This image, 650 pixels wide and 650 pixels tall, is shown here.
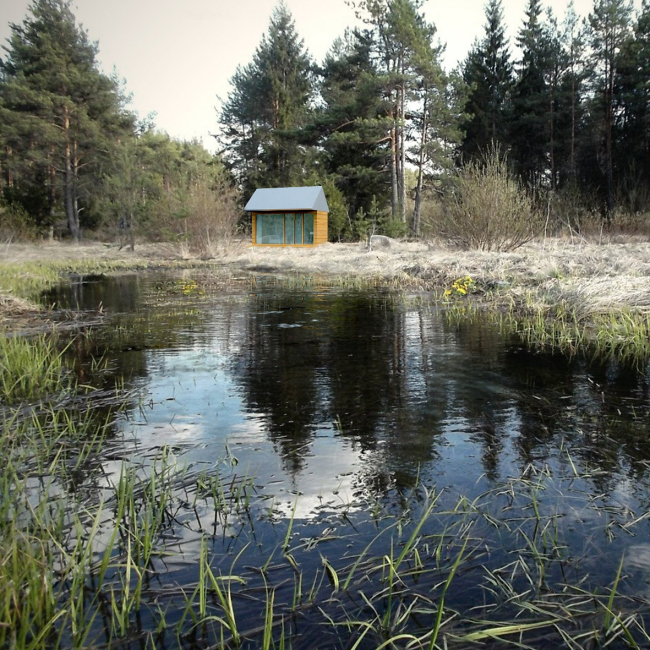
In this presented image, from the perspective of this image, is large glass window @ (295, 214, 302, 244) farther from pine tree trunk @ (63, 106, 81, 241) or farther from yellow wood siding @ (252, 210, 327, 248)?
pine tree trunk @ (63, 106, 81, 241)

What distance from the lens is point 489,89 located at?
126 feet

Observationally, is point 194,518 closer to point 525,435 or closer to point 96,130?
point 525,435

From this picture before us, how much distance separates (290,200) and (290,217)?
2.94ft

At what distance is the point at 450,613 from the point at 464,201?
608 inches

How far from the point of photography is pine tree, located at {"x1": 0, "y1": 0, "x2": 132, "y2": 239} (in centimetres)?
3244

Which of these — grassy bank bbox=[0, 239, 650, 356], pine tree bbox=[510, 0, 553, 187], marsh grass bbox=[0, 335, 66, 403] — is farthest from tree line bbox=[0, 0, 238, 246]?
marsh grass bbox=[0, 335, 66, 403]

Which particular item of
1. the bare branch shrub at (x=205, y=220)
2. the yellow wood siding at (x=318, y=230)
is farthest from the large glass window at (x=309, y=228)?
the bare branch shrub at (x=205, y=220)

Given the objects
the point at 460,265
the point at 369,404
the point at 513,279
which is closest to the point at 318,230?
the point at 460,265

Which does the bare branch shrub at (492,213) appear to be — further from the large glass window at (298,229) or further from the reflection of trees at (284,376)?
the large glass window at (298,229)

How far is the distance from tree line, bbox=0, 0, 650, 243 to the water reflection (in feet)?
64.0

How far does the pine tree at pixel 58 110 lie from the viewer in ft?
106

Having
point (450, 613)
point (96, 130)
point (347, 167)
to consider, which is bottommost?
point (450, 613)

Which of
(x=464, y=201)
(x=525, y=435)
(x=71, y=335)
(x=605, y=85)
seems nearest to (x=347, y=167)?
(x=605, y=85)

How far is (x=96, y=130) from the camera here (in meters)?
34.2
